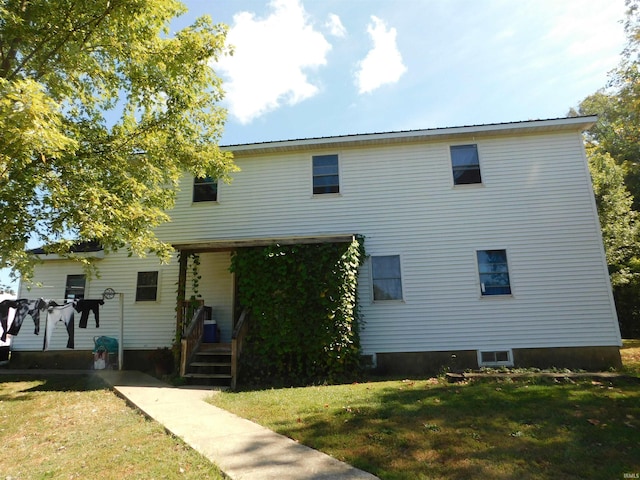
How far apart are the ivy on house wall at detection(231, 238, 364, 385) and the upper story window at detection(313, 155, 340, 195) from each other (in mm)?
2654

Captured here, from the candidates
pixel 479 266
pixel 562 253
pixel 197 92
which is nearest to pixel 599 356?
pixel 562 253

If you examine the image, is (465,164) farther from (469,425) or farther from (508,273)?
(469,425)

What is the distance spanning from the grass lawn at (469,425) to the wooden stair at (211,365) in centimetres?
177

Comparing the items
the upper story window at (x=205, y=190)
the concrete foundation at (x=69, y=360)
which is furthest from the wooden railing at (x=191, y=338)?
the upper story window at (x=205, y=190)

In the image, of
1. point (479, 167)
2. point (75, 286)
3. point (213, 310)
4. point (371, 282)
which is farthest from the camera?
point (75, 286)

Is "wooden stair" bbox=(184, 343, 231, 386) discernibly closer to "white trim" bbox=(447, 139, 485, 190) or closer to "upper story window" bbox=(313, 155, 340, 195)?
"upper story window" bbox=(313, 155, 340, 195)

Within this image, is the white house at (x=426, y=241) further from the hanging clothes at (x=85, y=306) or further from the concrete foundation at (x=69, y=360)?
the hanging clothes at (x=85, y=306)

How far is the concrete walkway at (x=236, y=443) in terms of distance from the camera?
12.3 feet

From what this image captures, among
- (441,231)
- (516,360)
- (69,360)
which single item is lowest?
(516,360)

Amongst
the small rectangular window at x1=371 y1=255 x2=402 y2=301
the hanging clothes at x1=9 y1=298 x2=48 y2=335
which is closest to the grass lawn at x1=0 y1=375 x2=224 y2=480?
the hanging clothes at x1=9 y1=298 x2=48 y2=335

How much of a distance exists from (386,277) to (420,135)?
14.7 feet

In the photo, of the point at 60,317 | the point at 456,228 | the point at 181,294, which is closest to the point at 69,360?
the point at 60,317

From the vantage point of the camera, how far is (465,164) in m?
11.4

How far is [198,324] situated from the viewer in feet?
33.2
